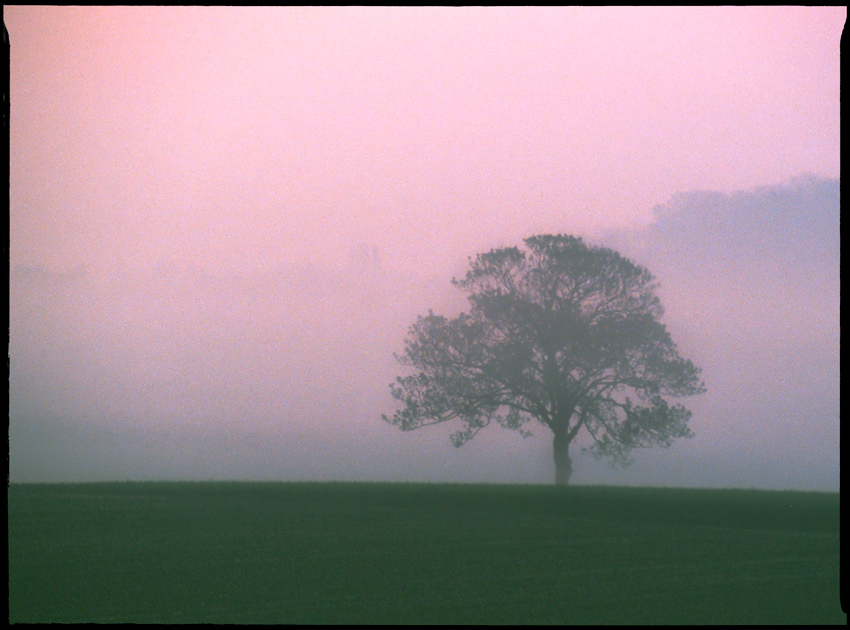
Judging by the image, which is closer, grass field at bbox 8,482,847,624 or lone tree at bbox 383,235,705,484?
grass field at bbox 8,482,847,624

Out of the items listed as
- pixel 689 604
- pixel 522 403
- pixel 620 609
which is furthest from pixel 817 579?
pixel 522 403

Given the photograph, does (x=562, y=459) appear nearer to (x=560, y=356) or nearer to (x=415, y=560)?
(x=560, y=356)

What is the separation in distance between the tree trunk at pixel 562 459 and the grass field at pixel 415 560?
23.8ft

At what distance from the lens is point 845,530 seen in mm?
7137

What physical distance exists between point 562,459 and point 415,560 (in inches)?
804

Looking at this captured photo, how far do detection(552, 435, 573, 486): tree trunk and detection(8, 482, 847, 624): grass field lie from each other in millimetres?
7267

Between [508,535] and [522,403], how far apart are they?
1631 centimetres

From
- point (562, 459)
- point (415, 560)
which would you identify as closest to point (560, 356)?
point (562, 459)

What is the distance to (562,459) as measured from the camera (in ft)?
111

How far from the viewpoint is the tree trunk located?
33531 millimetres

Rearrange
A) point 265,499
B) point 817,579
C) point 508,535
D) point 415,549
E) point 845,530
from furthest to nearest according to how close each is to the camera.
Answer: point 265,499 < point 508,535 < point 415,549 < point 817,579 < point 845,530

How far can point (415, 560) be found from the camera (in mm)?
14125

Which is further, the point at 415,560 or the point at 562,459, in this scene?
the point at 562,459

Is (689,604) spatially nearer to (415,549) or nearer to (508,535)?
(415,549)
